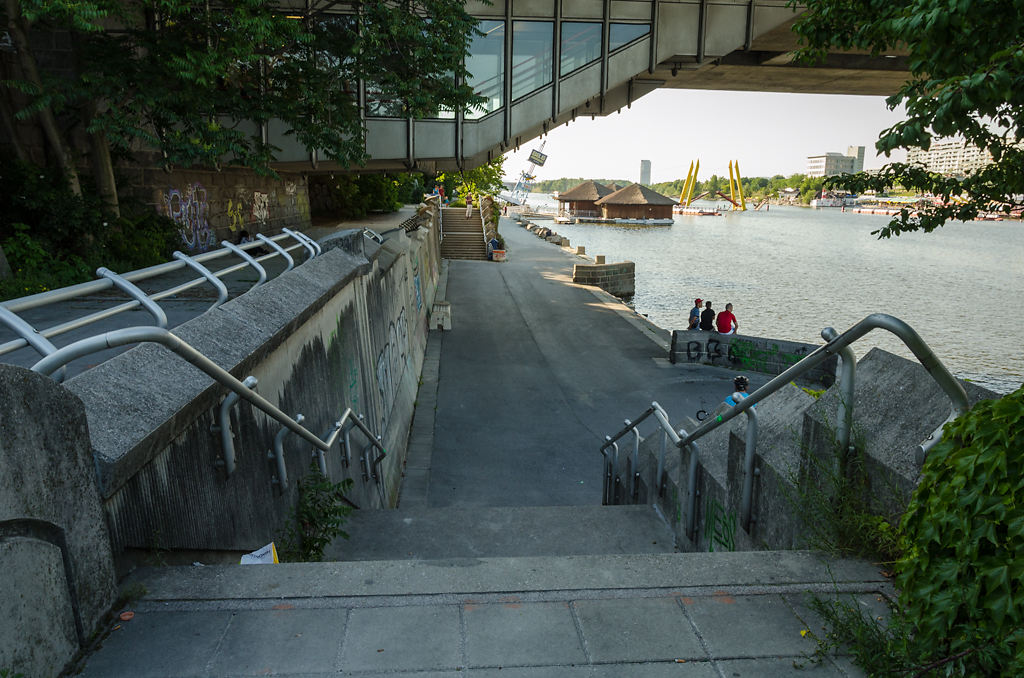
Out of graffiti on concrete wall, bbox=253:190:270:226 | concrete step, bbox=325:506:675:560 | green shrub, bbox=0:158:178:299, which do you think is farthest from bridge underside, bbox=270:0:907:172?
concrete step, bbox=325:506:675:560

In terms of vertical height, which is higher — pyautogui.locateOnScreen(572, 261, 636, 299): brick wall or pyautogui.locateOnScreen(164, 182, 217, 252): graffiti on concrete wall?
pyautogui.locateOnScreen(164, 182, 217, 252): graffiti on concrete wall

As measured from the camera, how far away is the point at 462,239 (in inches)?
1859

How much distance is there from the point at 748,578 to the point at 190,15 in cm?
1271

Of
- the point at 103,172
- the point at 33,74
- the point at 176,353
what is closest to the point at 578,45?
the point at 103,172

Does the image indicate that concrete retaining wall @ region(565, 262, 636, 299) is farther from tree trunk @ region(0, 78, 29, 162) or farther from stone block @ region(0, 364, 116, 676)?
stone block @ region(0, 364, 116, 676)

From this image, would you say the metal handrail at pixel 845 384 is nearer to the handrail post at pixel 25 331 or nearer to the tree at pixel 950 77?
the tree at pixel 950 77

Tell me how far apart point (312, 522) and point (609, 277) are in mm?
32521

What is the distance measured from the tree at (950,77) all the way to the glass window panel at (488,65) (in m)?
13.6

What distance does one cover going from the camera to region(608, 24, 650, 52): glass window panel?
21266 millimetres

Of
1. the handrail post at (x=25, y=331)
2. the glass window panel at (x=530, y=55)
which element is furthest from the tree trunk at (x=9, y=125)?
the glass window panel at (x=530, y=55)

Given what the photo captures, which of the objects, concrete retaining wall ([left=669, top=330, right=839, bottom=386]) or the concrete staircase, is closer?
concrete retaining wall ([left=669, top=330, right=839, bottom=386])

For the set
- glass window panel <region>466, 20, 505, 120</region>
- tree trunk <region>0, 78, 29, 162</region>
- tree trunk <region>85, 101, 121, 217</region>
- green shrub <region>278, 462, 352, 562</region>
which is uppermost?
glass window panel <region>466, 20, 505, 120</region>

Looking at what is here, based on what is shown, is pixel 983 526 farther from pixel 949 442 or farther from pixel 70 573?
pixel 70 573

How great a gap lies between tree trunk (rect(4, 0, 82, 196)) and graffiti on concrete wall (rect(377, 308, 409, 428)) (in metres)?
5.93
